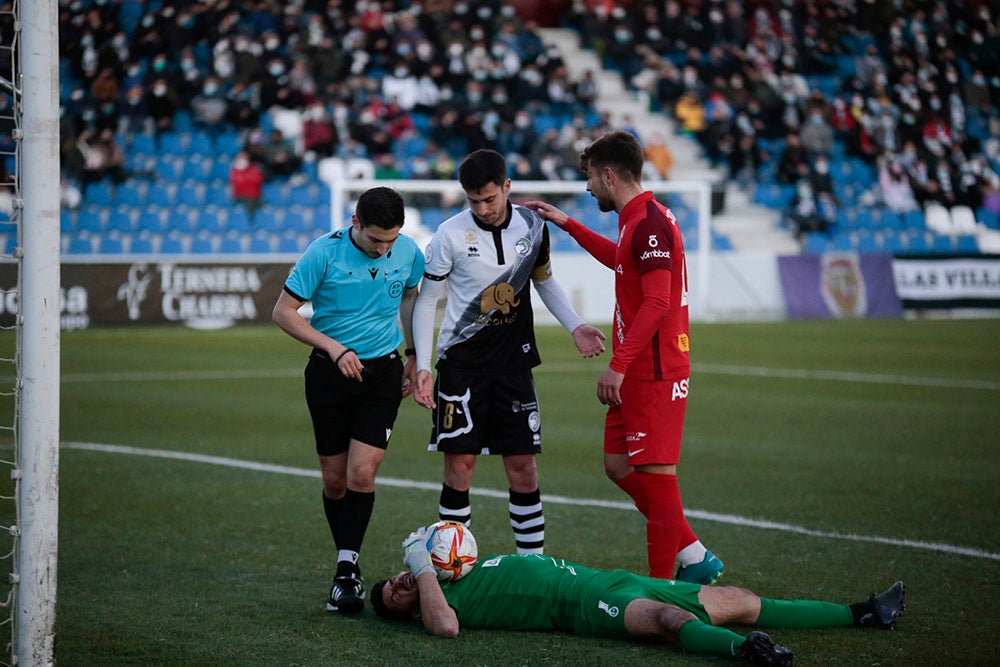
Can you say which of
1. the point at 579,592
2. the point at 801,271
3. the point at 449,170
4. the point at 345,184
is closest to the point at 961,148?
the point at 801,271

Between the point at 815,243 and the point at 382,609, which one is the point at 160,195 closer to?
the point at 815,243

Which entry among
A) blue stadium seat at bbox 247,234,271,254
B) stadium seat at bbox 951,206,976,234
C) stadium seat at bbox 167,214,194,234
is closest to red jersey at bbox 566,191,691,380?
blue stadium seat at bbox 247,234,271,254

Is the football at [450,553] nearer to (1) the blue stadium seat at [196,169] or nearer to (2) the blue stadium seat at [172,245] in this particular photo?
(2) the blue stadium seat at [172,245]

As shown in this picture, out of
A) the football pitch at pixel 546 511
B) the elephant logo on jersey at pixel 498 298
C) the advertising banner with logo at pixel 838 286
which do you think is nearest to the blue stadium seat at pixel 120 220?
the football pitch at pixel 546 511

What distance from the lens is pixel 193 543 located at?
681 cm

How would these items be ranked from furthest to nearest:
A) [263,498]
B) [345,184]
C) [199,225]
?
[199,225] → [345,184] → [263,498]

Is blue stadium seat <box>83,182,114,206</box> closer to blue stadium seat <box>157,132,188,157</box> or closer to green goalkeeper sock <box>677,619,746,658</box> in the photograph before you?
blue stadium seat <box>157,132,188,157</box>

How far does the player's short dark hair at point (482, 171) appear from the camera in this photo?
5652mm

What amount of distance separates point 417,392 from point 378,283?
0.52 meters

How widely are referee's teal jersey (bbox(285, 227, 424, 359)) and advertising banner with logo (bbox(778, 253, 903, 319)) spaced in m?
19.7

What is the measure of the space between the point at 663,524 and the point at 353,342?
159 cm

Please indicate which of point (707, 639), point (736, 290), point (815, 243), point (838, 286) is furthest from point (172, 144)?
point (707, 639)

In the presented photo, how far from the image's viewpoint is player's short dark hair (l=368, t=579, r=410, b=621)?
525 cm

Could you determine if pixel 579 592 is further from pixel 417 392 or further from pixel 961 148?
pixel 961 148
